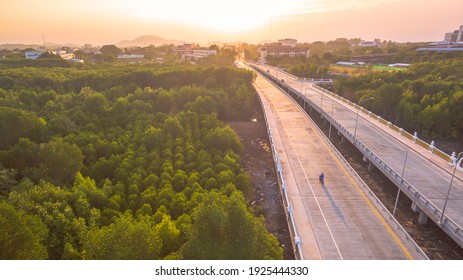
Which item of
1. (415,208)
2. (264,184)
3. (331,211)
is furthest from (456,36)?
(331,211)

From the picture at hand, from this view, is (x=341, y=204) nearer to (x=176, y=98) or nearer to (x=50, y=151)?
(x=50, y=151)

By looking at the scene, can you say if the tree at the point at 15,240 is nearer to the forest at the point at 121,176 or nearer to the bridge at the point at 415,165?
the forest at the point at 121,176

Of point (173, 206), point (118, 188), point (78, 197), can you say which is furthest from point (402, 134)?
point (78, 197)

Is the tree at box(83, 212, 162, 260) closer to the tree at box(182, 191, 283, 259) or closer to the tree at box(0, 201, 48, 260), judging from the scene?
the tree at box(182, 191, 283, 259)

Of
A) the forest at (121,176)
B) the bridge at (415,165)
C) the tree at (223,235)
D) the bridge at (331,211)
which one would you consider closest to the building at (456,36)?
the bridge at (415,165)

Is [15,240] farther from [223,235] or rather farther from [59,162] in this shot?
[59,162]

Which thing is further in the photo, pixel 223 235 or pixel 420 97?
pixel 420 97

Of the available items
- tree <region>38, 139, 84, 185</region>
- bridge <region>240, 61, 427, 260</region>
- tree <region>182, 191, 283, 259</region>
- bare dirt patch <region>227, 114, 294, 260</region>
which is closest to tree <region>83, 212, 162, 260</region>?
tree <region>182, 191, 283, 259</region>
